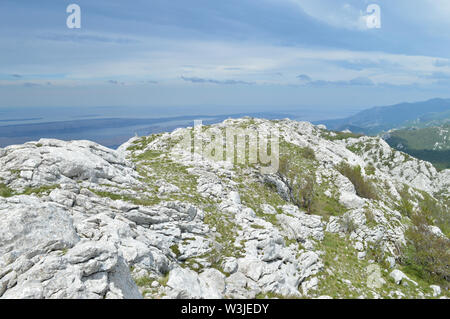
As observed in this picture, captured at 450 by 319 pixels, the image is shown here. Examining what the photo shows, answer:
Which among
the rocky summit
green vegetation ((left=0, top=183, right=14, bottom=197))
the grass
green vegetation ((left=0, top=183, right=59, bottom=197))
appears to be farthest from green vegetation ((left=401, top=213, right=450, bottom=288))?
green vegetation ((left=0, top=183, right=14, bottom=197))

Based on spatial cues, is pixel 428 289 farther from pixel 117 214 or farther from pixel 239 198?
pixel 117 214

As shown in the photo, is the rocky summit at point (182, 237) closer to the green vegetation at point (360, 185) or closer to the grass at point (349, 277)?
the grass at point (349, 277)

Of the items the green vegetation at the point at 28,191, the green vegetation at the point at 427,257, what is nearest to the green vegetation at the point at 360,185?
the green vegetation at the point at 427,257

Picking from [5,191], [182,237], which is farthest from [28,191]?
[182,237]

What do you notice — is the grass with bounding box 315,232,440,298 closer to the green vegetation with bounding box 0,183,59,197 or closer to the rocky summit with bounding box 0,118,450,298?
the rocky summit with bounding box 0,118,450,298

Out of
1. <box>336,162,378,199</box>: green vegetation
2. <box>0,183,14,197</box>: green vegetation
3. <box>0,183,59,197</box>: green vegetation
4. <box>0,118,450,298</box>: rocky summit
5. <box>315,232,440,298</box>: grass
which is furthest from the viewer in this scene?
<box>336,162,378,199</box>: green vegetation

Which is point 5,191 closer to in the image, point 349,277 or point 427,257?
point 349,277

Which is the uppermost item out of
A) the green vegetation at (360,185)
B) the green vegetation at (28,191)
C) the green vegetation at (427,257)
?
the green vegetation at (28,191)

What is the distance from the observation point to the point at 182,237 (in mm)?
21562

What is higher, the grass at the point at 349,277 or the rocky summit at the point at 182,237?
the rocky summit at the point at 182,237

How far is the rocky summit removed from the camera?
1261 centimetres

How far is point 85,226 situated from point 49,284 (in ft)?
17.8

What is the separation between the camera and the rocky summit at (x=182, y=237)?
496 inches
